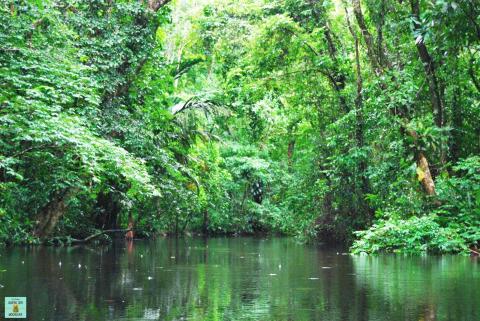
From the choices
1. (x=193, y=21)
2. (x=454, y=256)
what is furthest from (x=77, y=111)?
(x=193, y=21)

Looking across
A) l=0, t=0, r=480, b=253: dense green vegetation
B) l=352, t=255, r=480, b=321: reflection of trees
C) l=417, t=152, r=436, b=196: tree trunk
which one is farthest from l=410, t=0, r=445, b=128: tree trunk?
l=352, t=255, r=480, b=321: reflection of trees

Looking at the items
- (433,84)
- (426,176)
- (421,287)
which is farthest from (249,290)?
(433,84)

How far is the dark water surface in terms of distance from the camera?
20.6ft

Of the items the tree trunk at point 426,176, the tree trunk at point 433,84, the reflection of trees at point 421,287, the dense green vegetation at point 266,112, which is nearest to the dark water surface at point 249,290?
the reflection of trees at point 421,287

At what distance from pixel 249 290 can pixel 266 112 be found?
74.4 feet

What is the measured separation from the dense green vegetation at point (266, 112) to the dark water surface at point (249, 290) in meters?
2.89

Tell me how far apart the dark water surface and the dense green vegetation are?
289 cm

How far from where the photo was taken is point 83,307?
667 centimetres

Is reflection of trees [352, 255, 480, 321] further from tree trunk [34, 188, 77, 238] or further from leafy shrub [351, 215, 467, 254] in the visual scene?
tree trunk [34, 188, 77, 238]

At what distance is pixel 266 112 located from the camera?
30.6 metres

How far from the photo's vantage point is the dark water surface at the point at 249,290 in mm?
6270

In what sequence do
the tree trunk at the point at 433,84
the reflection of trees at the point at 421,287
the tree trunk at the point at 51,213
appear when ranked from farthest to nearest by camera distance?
the tree trunk at the point at 51,213, the tree trunk at the point at 433,84, the reflection of trees at the point at 421,287

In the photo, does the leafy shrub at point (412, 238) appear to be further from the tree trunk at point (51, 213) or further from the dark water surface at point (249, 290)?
the tree trunk at point (51, 213)

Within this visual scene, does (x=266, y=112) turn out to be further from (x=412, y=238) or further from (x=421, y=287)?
(x=421, y=287)
